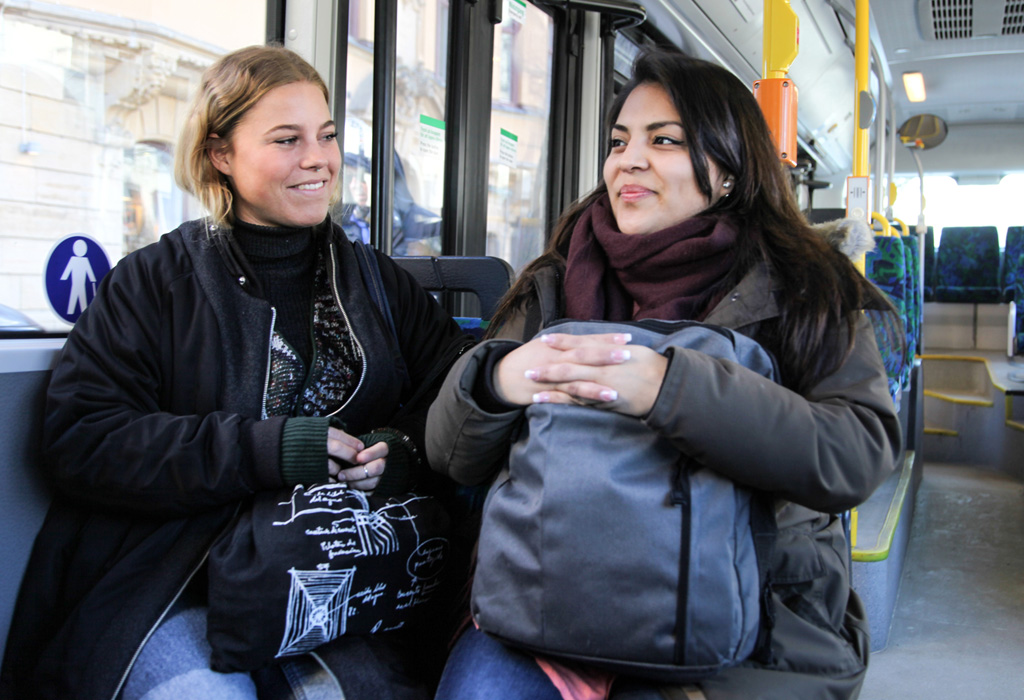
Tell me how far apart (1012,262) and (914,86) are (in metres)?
2.00

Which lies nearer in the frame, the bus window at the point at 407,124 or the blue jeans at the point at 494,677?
the blue jeans at the point at 494,677

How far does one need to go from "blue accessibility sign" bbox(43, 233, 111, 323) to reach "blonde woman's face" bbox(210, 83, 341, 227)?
0.38 meters

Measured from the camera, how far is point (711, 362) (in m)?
1.01

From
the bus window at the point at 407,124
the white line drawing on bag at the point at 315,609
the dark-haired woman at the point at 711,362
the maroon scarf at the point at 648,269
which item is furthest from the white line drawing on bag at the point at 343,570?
the bus window at the point at 407,124

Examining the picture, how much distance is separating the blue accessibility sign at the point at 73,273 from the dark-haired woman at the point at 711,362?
867 mm

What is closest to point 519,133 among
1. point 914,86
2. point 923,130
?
point 923,130

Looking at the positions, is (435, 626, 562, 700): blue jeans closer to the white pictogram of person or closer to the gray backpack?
the gray backpack

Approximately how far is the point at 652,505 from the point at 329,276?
0.85 metres

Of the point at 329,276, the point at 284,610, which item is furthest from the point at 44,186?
the point at 284,610

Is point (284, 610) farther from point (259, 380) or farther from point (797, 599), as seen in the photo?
point (797, 599)

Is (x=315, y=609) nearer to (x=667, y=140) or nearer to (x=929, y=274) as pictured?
(x=667, y=140)

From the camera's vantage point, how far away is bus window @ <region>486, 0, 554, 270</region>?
3.34 metres

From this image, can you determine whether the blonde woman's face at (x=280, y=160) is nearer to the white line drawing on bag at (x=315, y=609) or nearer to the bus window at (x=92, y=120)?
the bus window at (x=92, y=120)

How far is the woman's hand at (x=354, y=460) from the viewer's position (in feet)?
4.34
